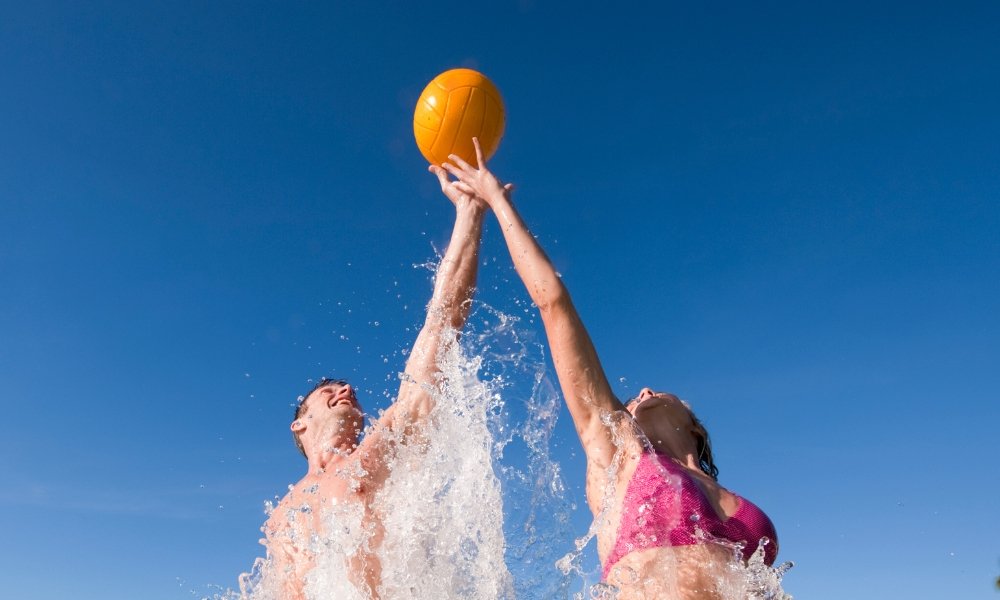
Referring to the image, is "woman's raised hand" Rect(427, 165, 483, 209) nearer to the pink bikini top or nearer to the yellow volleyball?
the yellow volleyball

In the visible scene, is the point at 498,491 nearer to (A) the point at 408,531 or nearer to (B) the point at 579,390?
(A) the point at 408,531

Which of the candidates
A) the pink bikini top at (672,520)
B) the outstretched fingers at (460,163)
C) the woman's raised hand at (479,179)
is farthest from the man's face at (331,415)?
the pink bikini top at (672,520)

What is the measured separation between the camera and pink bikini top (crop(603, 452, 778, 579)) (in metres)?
3.76

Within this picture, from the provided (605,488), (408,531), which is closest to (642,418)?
(605,488)

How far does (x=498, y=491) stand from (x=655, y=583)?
1.22 meters

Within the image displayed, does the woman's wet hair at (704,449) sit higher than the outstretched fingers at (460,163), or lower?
lower

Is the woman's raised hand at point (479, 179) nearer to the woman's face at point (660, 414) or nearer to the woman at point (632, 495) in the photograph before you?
the woman at point (632, 495)

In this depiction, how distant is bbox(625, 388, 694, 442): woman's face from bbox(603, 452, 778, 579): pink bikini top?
76 centimetres

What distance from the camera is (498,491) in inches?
182

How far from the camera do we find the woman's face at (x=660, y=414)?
15.9 ft

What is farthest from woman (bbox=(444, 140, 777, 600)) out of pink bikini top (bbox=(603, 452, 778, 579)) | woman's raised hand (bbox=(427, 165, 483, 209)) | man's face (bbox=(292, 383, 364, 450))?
man's face (bbox=(292, 383, 364, 450))

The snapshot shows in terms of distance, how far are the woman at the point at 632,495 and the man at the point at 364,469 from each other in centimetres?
82

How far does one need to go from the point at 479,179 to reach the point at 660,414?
178cm

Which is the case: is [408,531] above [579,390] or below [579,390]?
below
